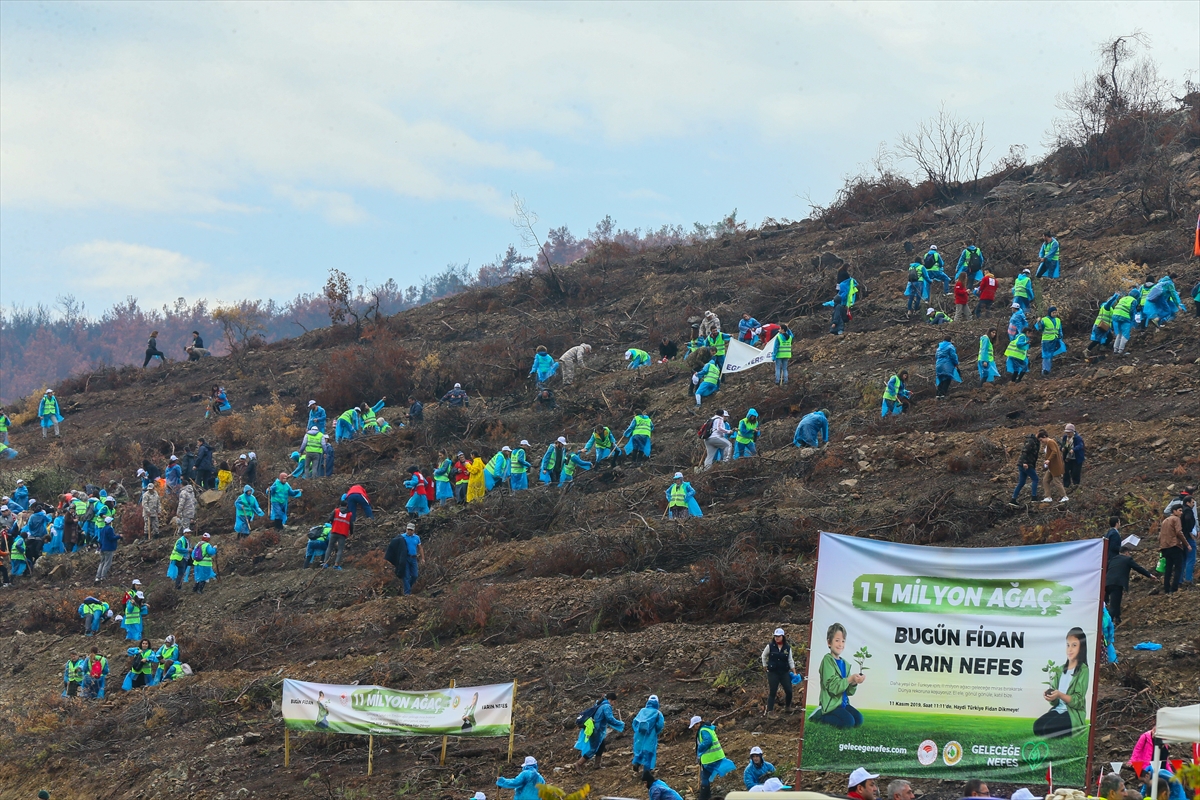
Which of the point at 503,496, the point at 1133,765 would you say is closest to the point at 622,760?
the point at 1133,765

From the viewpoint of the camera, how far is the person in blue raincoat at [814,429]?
2169 centimetres

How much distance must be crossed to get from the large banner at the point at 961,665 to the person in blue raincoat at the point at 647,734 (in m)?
2.88

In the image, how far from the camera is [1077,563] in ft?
28.0

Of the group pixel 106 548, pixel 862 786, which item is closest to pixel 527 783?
pixel 862 786

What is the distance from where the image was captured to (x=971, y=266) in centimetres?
2827

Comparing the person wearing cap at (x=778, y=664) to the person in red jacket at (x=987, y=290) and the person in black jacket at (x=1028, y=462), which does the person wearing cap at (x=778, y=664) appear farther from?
the person in red jacket at (x=987, y=290)

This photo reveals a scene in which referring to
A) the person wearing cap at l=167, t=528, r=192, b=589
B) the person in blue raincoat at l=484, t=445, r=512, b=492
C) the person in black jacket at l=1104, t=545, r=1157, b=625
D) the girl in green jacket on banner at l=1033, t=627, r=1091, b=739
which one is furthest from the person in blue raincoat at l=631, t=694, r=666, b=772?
the person wearing cap at l=167, t=528, r=192, b=589

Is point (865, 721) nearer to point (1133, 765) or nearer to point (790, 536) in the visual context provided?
point (1133, 765)

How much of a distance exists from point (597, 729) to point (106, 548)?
623 inches

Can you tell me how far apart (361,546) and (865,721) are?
617 inches

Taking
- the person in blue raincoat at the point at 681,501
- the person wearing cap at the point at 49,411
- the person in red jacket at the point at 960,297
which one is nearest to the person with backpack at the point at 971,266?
the person in red jacket at the point at 960,297

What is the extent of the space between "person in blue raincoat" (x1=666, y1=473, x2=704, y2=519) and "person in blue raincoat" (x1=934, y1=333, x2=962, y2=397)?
20.1 feet

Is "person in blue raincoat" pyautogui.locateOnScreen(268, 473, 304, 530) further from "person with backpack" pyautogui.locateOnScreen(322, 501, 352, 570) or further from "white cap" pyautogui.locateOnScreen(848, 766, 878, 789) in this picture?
"white cap" pyautogui.locateOnScreen(848, 766, 878, 789)

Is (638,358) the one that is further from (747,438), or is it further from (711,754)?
(711,754)
